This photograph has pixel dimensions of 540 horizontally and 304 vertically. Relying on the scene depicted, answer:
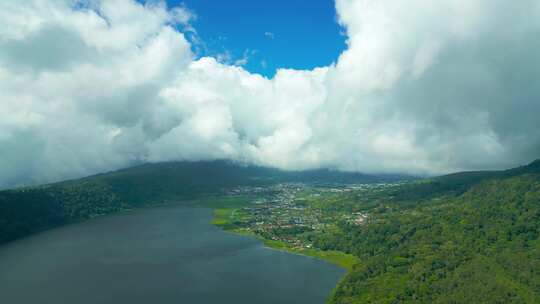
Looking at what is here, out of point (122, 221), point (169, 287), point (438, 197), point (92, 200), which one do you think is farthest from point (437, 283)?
point (92, 200)

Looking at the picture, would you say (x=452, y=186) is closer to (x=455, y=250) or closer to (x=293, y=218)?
(x=293, y=218)

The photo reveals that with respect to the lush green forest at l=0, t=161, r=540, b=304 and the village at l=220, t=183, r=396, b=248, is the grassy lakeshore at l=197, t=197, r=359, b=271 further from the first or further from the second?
the lush green forest at l=0, t=161, r=540, b=304

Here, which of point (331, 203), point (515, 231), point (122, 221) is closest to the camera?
point (515, 231)

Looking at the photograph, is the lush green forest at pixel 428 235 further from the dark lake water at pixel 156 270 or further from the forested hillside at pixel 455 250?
the dark lake water at pixel 156 270

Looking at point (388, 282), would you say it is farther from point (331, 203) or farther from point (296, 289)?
point (331, 203)

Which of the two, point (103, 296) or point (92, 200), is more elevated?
point (92, 200)

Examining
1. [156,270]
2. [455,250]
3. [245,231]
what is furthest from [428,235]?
[156,270]

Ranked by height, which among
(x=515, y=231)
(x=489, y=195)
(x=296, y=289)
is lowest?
(x=296, y=289)

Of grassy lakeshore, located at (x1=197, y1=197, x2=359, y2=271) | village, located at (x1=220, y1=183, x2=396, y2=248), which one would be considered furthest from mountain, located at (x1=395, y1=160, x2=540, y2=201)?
grassy lakeshore, located at (x1=197, y1=197, x2=359, y2=271)

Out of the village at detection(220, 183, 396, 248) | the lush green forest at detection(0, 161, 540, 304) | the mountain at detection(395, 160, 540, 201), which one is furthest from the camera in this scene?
the mountain at detection(395, 160, 540, 201)

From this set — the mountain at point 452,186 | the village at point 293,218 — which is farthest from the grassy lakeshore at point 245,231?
the mountain at point 452,186
